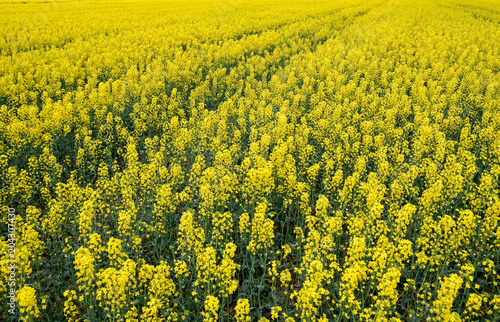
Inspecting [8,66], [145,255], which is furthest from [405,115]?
[8,66]

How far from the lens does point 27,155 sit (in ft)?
38.0

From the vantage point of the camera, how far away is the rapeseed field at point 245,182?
6.01 m

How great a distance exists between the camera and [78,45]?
2683 cm

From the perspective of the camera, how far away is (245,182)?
924cm

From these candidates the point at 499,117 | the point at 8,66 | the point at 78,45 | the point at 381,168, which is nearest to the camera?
the point at 381,168

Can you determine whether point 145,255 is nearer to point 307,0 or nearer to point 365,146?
point 365,146

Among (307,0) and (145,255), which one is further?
(307,0)

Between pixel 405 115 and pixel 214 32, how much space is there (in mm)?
24882

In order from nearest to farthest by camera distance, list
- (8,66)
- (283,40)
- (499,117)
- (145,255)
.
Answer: (145,255) < (499,117) < (8,66) < (283,40)

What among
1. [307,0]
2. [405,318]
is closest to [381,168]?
[405,318]

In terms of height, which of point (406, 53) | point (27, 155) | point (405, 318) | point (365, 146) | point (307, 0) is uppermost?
point (307, 0)

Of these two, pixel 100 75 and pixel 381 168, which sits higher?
pixel 100 75

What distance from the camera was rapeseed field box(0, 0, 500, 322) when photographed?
19.7ft

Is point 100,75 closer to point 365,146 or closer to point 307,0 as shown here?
point 365,146
